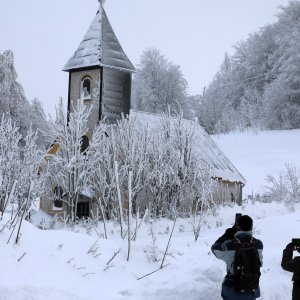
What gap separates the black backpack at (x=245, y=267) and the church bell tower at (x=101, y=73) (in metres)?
19.2

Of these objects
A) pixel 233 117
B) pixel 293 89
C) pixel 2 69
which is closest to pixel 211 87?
pixel 233 117

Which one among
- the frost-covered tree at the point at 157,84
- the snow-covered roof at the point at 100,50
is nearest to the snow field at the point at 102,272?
the snow-covered roof at the point at 100,50

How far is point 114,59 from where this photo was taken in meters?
25.2

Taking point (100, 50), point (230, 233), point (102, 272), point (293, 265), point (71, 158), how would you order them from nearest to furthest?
point (293, 265)
point (230, 233)
point (102, 272)
point (71, 158)
point (100, 50)

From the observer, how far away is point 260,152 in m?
35.6

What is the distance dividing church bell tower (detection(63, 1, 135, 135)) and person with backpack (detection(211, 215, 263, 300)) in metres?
19.0

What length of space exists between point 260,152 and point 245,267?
30.9 meters

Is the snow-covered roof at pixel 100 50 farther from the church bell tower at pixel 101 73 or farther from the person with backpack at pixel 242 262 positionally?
the person with backpack at pixel 242 262

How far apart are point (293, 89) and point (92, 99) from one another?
812 inches

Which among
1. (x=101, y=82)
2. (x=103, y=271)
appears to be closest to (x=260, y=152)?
(x=101, y=82)

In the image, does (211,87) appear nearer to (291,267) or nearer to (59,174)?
(59,174)

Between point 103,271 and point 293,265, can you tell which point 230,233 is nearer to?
point 293,265

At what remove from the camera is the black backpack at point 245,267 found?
18.0ft

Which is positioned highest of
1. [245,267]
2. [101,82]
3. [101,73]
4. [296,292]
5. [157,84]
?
[157,84]
